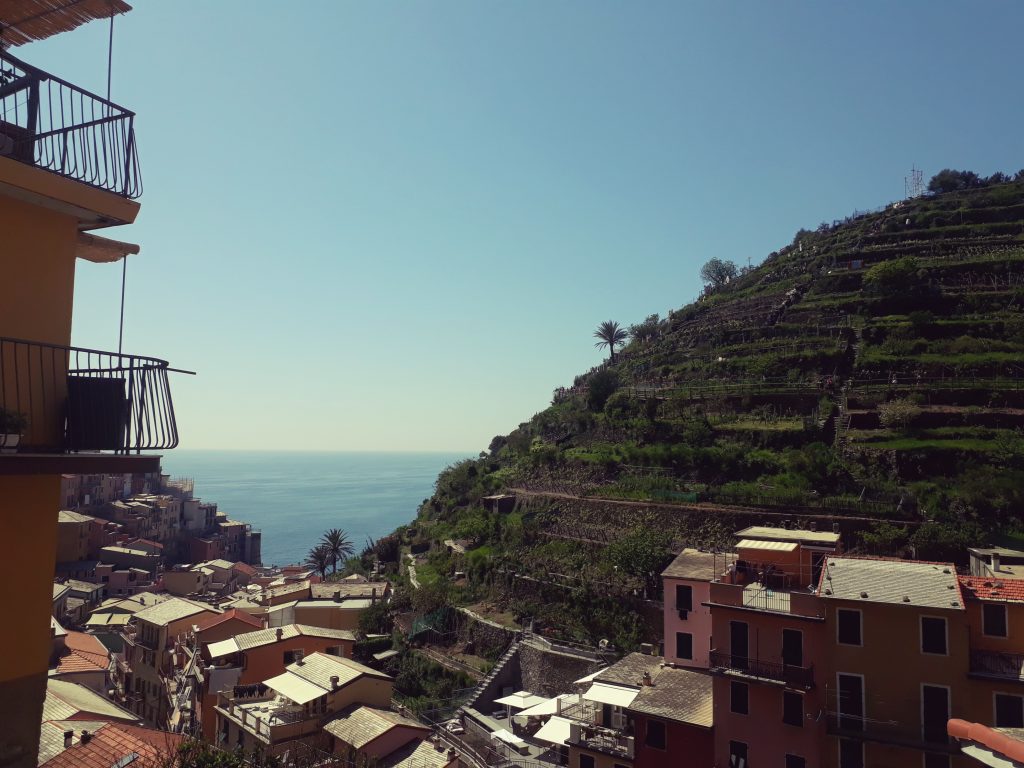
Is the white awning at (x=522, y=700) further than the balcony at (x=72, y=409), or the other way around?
the white awning at (x=522, y=700)

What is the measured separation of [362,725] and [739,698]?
1180 centimetres

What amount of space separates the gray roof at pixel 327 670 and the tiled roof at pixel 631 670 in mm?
8323

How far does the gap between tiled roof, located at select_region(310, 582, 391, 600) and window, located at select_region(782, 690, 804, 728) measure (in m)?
26.5

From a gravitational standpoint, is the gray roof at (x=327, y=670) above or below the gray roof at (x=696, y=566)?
below

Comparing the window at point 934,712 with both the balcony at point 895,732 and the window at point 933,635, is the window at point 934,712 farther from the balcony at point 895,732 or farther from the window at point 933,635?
the window at point 933,635

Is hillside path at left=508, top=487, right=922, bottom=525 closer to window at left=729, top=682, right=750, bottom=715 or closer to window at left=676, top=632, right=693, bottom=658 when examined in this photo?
window at left=676, top=632, right=693, bottom=658

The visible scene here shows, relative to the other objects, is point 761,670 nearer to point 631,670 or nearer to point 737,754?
point 737,754

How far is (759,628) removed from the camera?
18.9 metres

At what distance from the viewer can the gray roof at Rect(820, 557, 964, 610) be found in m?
16.6

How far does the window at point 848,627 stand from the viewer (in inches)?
681

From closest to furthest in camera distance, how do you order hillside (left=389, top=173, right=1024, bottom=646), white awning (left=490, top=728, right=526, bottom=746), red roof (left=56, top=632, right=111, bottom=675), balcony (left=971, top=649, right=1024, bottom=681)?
balcony (left=971, top=649, right=1024, bottom=681)
white awning (left=490, top=728, right=526, bottom=746)
hillside (left=389, top=173, right=1024, bottom=646)
red roof (left=56, top=632, right=111, bottom=675)

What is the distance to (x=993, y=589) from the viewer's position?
17156 mm

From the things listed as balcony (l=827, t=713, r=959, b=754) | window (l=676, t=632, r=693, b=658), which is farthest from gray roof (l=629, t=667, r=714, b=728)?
balcony (l=827, t=713, r=959, b=754)

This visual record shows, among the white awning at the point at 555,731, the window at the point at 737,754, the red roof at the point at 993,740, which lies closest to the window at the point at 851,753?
the window at the point at 737,754
